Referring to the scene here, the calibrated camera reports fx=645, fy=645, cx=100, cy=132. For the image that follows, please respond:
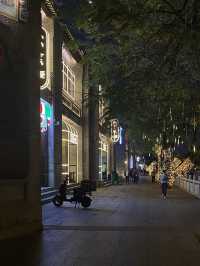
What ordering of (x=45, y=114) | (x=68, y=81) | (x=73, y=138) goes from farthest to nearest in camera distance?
1. (x=73, y=138)
2. (x=68, y=81)
3. (x=45, y=114)

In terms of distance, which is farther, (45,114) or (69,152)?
(69,152)

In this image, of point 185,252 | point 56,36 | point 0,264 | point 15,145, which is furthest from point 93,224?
point 56,36

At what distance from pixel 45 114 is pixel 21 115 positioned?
498 inches

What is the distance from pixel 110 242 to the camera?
1579 centimetres

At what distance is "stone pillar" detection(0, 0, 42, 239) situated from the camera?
59.6 feet

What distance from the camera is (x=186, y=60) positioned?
23.5 meters

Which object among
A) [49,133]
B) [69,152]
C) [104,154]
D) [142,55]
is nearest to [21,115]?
[142,55]

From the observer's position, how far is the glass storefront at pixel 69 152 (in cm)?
4231

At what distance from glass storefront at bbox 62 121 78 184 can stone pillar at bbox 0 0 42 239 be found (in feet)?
74.0

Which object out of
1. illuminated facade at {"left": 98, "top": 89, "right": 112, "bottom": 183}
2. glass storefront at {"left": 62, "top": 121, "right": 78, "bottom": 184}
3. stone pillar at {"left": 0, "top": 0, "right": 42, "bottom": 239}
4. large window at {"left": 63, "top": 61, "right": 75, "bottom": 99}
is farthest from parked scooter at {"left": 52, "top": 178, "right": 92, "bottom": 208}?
illuminated facade at {"left": 98, "top": 89, "right": 112, "bottom": 183}

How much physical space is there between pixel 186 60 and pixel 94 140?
2892 centimetres

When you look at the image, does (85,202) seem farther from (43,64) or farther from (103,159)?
(103,159)

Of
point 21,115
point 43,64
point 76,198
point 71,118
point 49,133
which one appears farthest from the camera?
point 71,118

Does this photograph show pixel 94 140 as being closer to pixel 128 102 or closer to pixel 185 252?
pixel 128 102
